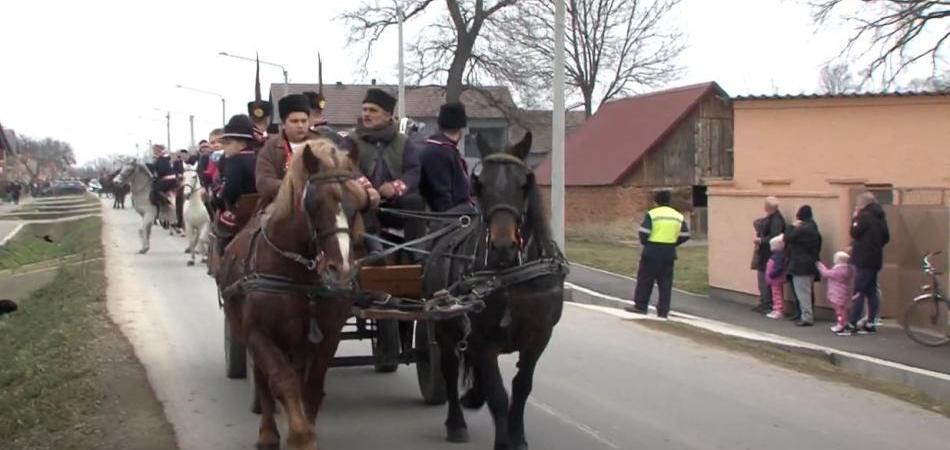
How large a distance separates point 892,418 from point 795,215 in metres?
9.31

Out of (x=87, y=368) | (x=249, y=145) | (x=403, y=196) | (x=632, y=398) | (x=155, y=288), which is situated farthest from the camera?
(x=155, y=288)

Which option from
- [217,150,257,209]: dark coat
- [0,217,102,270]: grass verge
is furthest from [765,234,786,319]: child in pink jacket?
[0,217,102,270]: grass verge

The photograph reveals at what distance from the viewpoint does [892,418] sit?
9188 mm

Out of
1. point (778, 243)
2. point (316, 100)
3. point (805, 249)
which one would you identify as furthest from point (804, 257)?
point (316, 100)

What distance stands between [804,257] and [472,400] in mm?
9515

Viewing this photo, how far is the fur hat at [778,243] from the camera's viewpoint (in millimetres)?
17094

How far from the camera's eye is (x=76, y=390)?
9227mm

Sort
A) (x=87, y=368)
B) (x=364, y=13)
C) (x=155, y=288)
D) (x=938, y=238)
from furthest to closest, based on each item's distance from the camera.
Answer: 1. (x=364, y=13)
2. (x=155, y=288)
3. (x=938, y=238)
4. (x=87, y=368)

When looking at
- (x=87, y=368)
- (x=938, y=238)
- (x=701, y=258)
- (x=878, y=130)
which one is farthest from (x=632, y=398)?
(x=701, y=258)

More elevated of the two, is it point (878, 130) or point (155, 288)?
point (878, 130)

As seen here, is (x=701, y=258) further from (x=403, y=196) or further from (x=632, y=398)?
(x=403, y=196)

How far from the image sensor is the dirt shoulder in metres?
7.84

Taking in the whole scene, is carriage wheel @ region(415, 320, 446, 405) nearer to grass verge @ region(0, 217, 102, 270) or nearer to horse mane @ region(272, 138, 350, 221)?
horse mane @ region(272, 138, 350, 221)

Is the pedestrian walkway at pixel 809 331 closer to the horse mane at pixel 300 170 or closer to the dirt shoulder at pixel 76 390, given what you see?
the dirt shoulder at pixel 76 390
